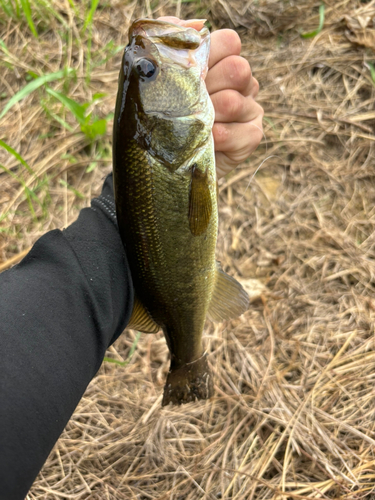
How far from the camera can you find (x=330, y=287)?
8.91 feet

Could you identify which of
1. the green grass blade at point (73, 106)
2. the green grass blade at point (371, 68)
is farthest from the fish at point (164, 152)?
the green grass blade at point (371, 68)

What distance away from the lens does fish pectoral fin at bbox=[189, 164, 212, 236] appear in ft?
5.09

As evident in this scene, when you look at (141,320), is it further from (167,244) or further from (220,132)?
(220,132)

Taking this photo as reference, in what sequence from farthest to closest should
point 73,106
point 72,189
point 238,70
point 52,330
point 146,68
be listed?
point 72,189
point 73,106
point 238,70
point 146,68
point 52,330

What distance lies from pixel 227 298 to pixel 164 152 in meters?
0.85

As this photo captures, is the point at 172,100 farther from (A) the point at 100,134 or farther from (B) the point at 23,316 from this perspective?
(A) the point at 100,134

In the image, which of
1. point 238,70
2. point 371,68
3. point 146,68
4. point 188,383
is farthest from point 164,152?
point 371,68

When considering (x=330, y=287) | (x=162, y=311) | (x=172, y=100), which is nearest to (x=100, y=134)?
(x=172, y=100)

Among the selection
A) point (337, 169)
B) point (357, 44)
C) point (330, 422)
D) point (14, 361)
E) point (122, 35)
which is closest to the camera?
point (14, 361)

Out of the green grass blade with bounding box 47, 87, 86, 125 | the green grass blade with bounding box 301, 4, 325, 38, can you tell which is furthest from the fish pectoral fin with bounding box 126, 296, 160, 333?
the green grass blade with bounding box 301, 4, 325, 38

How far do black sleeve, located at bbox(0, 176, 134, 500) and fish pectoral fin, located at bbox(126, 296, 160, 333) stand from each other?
0.35 ft

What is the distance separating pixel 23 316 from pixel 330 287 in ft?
7.12

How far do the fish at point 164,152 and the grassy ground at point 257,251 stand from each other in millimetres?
955

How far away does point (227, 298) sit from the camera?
6.41 feet
